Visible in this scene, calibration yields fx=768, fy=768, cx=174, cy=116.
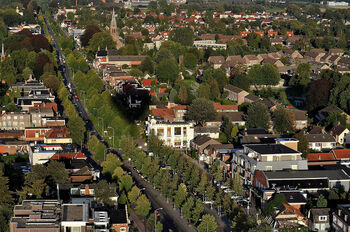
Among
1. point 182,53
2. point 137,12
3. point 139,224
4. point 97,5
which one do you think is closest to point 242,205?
point 139,224

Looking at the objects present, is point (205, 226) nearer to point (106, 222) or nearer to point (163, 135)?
point (106, 222)

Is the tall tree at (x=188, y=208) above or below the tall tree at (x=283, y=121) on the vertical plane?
above

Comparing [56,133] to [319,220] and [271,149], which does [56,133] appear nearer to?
[271,149]

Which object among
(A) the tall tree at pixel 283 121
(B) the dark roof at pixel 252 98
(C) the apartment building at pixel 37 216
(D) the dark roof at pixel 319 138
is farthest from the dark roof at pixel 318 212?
(B) the dark roof at pixel 252 98

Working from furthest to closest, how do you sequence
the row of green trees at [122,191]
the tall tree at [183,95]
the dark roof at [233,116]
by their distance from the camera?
the tall tree at [183,95], the dark roof at [233,116], the row of green trees at [122,191]

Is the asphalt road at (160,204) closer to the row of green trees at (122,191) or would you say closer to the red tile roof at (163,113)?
the row of green trees at (122,191)

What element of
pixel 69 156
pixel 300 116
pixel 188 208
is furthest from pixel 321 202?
pixel 300 116
